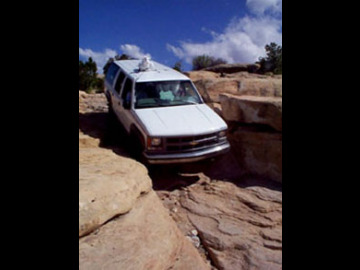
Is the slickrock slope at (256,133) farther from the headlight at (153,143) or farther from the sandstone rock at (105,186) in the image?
the sandstone rock at (105,186)

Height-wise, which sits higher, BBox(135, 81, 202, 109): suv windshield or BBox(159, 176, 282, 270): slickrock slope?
BBox(135, 81, 202, 109): suv windshield

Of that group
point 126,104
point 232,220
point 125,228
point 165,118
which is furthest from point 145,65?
point 125,228

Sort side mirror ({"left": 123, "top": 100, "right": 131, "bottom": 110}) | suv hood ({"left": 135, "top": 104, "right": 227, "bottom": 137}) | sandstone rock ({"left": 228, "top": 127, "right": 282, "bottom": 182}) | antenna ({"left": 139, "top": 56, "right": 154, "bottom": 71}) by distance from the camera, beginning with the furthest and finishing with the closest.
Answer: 1. antenna ({"left": 139, "top": 56, "right": 154, "bottom": 71})
2. sandstone rock ({"left": 228, "top": 127, "right": 282, "bottom": 182})
3. side mirror ({"left": 123, "top": 100, "right": 131, "bottom": 110})
4. suv hood ({"left": 135, "top": 104, "right": 227, "bottom": 137})

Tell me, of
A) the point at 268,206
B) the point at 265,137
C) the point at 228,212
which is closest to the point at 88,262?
the point at 228,212

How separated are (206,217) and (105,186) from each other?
176cm

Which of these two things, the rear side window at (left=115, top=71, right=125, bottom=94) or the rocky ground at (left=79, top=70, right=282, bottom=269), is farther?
the rear side window at (left=115, top=71, right=125, bottom=94)

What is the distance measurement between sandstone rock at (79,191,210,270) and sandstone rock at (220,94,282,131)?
13.3ft

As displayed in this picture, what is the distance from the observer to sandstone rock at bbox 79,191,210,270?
278cm

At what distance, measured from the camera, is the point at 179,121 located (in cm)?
560

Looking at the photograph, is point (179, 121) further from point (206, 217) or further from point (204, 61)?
point (204, 61)

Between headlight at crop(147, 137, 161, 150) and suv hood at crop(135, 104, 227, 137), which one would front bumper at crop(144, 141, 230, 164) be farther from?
suv hood at crop(135, 104, 227, 137)

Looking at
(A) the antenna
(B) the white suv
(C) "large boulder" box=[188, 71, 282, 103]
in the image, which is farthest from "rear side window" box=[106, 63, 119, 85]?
(C) "large boulder" box=[188, 71, 282, 103]

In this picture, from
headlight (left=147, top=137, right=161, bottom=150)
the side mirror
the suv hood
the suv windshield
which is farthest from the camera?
the suv windshield

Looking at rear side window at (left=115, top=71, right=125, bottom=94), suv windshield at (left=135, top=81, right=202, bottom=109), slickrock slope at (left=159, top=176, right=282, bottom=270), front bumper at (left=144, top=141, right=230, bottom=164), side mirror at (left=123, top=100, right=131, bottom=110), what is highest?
rear side window at (left=115, top=71, right=125, bottom=94)
